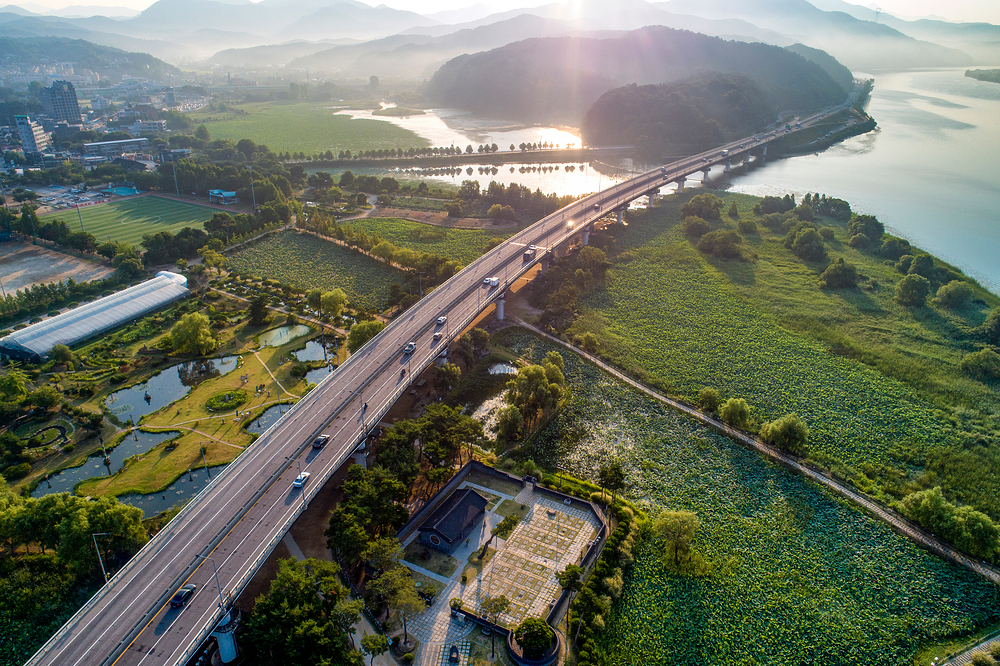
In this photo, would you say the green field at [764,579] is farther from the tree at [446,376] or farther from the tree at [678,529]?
the tree at [446,376]

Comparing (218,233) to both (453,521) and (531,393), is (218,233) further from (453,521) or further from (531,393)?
(453,521)

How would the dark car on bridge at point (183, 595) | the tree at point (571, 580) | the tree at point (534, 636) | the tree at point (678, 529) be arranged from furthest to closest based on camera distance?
the tree at point (678, 529) < the tree at point (571, 580) < the tree at point (534, 636) < the dark car on bridge at point (183, 595)

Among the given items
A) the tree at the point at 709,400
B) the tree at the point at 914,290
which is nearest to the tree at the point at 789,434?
the tree at the point at 709,400

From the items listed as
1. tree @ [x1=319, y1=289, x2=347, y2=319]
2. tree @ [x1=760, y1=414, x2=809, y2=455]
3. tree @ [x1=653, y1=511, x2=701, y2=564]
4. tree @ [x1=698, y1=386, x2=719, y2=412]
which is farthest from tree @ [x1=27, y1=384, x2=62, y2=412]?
tree @ [x1=760, y1=414, x2=809, y2=455]

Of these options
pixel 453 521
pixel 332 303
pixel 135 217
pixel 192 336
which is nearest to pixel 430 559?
pixel 453 521

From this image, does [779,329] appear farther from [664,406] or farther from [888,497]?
[888,497]

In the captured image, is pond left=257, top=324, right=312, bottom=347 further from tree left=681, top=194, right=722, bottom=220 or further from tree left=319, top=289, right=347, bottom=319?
tree left=681, top=194, right=722, bottom=220

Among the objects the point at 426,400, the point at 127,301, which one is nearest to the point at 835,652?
the point at 426,400
